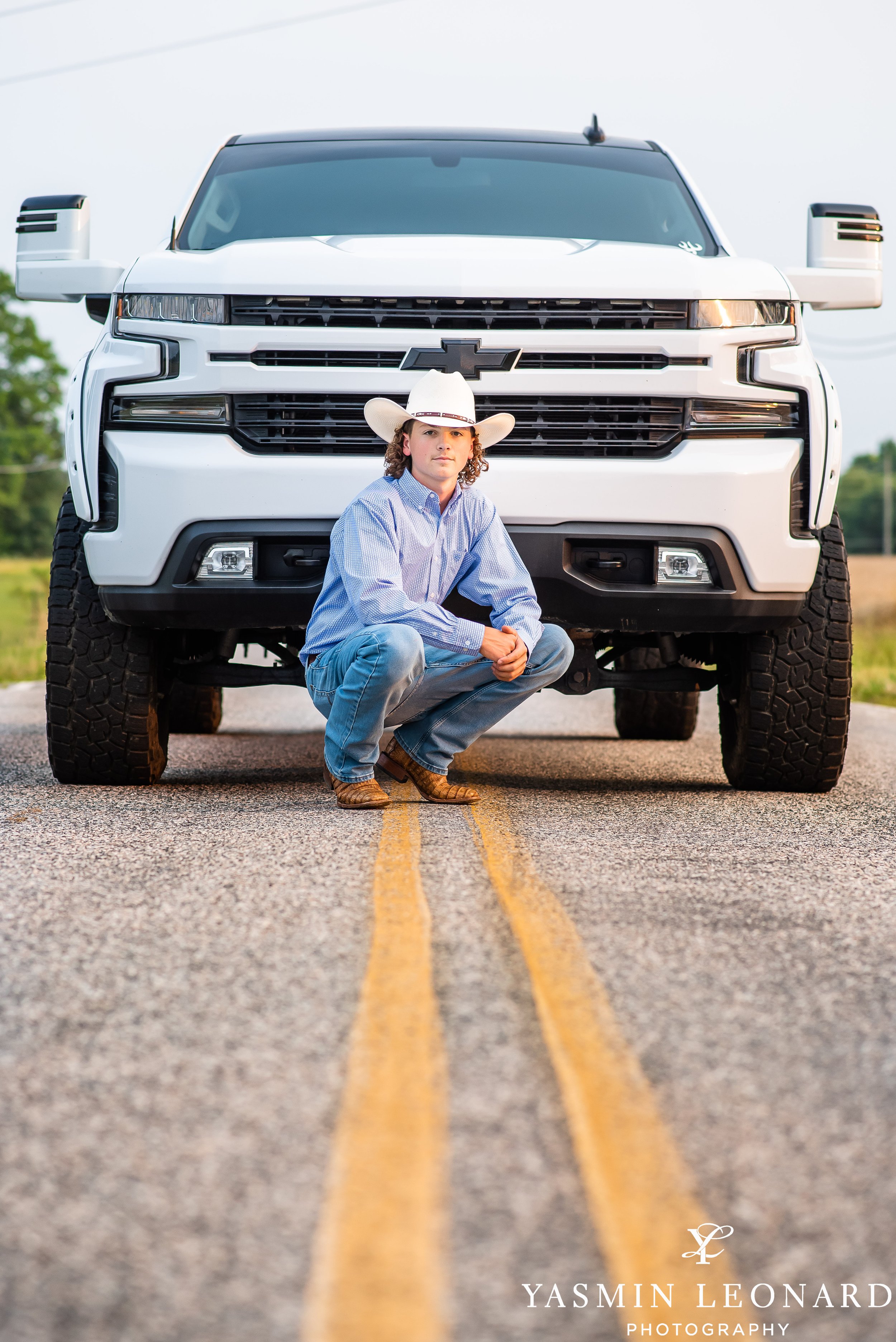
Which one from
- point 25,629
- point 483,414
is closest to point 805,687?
point 483,414

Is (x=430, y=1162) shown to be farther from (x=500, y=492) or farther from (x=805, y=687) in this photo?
A: (x=805, y=687)

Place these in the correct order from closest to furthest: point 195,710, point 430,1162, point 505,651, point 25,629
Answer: point 430,1162 → point 505,651 → point 195,710 → point 25,629

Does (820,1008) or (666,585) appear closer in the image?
(820,1008)

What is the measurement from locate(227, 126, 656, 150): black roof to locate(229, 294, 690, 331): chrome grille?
1.74m

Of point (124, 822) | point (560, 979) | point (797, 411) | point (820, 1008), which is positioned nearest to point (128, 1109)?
point (560, 979)

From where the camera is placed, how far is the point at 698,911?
3.21m

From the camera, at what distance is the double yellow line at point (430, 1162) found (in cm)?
152

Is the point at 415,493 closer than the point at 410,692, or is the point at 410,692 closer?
the point at 415,493

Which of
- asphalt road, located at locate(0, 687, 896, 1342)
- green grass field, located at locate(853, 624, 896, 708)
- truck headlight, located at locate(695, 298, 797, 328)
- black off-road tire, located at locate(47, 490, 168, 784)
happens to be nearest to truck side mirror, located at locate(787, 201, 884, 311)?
truck headlight, located at locate(695, 298, 797, 328)

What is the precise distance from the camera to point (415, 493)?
475 cm

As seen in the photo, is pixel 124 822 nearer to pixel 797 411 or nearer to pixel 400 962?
pixel 400 962

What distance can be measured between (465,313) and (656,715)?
146 inches

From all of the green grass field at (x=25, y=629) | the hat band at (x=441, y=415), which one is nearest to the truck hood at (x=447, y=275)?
the hat band at (x=441, y=415)

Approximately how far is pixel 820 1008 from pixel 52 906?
65.6 inches
